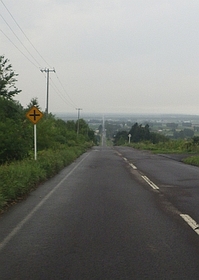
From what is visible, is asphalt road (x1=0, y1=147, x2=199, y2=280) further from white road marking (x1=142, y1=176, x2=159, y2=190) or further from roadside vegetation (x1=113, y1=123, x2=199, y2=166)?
roadside vegetation (x1=113, y1=123, x2=199, y2=166)

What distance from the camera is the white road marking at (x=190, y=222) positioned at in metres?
8.34

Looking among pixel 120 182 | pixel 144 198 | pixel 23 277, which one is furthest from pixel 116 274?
pixel 120 182

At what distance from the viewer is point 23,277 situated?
5.46 m

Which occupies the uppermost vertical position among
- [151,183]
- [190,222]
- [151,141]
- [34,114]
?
[34,114]

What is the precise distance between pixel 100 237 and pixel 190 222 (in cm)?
234

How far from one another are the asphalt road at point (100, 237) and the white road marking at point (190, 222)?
7 cm

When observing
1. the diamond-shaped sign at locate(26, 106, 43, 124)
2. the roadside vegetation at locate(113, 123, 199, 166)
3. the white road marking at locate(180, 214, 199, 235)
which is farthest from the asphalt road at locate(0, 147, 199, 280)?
the roadside vegetation at locate(113, 123, 199, 166)

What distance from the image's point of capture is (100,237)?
7562 millimetres

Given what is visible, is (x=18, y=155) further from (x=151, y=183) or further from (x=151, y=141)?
(x=151, y=141)

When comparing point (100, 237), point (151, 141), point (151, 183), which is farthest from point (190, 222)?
point (151, 141)

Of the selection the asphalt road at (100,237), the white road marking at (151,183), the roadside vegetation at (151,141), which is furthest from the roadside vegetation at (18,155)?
the roadside vegetation at (151,141)

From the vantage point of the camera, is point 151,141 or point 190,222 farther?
point 151,141

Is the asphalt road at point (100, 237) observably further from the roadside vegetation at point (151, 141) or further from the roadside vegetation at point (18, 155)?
the roadside vegetation at point (151, 141)

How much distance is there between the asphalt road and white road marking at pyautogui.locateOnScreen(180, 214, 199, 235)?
0.07 meters
